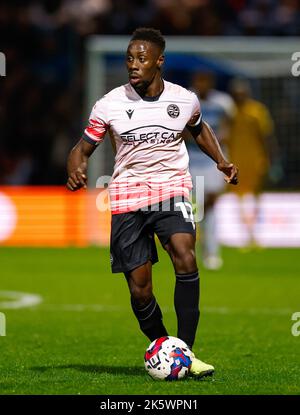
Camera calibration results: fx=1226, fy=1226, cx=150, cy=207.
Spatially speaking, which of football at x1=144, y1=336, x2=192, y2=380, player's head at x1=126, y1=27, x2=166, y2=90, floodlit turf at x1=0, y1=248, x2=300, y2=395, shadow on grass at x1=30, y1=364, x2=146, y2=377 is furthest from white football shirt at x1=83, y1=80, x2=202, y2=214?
floodlit turf at x1=0, y1=248, x2=300, y2=395

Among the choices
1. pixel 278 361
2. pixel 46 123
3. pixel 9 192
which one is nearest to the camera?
pixel 278 361

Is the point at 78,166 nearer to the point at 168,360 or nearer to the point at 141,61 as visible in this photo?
the point at 141,61

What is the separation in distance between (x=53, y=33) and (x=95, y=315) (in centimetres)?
1318

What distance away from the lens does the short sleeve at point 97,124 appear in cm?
757

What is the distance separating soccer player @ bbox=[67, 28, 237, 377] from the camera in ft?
24.8

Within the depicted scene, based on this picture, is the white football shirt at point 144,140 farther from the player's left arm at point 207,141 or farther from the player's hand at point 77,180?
the player's hand at point 77,180

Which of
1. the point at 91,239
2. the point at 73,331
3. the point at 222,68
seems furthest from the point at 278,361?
the point at 222,68

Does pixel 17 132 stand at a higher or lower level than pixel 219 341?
higher

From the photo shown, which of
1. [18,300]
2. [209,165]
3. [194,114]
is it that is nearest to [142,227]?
[194,114]

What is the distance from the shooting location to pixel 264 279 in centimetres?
1467

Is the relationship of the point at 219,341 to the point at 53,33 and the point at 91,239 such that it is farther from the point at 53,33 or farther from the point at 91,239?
the point at 53,33

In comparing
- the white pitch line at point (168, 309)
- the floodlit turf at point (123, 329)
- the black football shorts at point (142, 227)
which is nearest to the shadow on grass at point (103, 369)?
the floodlit turf at point (123, 329)

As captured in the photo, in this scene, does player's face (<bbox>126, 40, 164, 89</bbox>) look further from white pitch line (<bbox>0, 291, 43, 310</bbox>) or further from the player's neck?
white pitch line (<bbox>0, 291, 43, 310</bbox>)

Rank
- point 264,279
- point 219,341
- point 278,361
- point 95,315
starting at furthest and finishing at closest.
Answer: point 264,279
point 95,315
point 219,341
point 278,361
